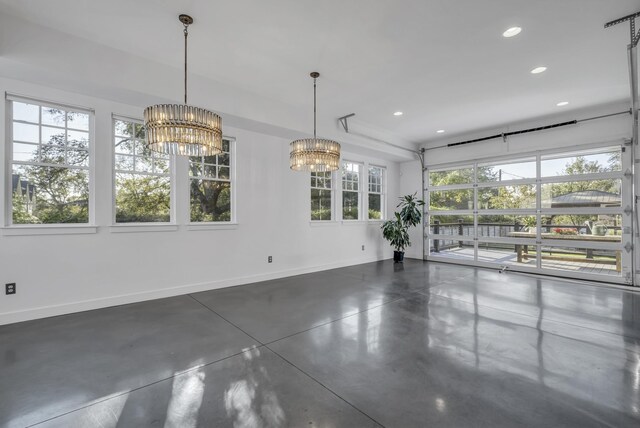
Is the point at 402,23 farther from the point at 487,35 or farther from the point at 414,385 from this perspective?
the point at 414,385

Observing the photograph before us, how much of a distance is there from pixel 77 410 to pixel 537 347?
3722mm

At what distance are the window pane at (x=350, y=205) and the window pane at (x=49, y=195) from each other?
4813 mm

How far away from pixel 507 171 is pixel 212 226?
20.6 feet

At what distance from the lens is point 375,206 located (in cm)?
769

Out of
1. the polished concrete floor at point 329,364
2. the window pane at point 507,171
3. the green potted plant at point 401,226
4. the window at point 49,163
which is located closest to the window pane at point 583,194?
the window pane at point 507,171

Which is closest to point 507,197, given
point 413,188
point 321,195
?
point 413,188

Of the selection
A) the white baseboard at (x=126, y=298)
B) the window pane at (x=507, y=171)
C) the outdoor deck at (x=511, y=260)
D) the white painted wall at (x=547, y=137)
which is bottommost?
the white baseboard at (x=126, y=298)

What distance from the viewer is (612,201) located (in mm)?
5117

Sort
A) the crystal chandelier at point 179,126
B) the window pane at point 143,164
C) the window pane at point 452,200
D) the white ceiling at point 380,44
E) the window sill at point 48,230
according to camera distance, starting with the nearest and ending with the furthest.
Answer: the crystal chandelier at point 179,126 → the white ceiling at point 380,44 → the window sill at point 48,230 → the window pane at point 143,164 → the window pane at point 452,200

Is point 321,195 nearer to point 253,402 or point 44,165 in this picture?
point 44,165

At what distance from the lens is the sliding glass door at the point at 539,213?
512cm

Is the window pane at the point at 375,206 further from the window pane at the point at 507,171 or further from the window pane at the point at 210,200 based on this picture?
the window pane at the point at 210,200

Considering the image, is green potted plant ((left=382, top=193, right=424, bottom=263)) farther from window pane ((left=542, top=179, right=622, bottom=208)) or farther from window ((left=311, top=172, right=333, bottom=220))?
window pane ((left=542, top=179, right=622, bottom=208))

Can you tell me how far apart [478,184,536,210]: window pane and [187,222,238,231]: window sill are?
5598 millimetres
